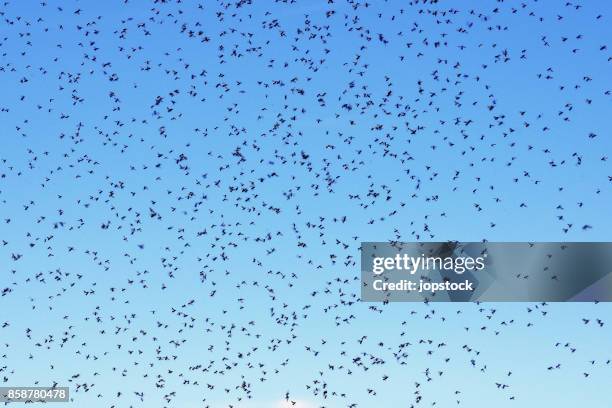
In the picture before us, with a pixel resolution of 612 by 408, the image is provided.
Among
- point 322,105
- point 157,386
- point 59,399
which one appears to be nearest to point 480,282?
point 322,105

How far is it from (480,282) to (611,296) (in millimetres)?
4221

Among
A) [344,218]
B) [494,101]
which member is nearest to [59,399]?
[344,218]

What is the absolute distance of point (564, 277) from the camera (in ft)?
116

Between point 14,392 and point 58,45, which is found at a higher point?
point 58,45

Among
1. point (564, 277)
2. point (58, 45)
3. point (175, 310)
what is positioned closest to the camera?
point (58, 45)

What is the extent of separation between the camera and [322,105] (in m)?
31.9

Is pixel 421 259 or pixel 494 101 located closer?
pixel 494 101

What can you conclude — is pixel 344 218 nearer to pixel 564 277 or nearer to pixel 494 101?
pixel 494 101

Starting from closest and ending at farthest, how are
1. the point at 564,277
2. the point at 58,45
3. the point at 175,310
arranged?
1. the point at 58,45
2. the point at 175,310
3. the point at 564,277

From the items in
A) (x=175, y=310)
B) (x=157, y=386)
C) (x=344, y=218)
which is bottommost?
(x=157, y=386)

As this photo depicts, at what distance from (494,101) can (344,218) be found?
572 centimetres

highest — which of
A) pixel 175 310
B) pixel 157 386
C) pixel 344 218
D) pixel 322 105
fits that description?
pixel 322 105

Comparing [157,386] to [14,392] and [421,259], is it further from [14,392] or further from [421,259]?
[421,259]

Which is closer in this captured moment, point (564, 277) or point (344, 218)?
point (344, 218)
